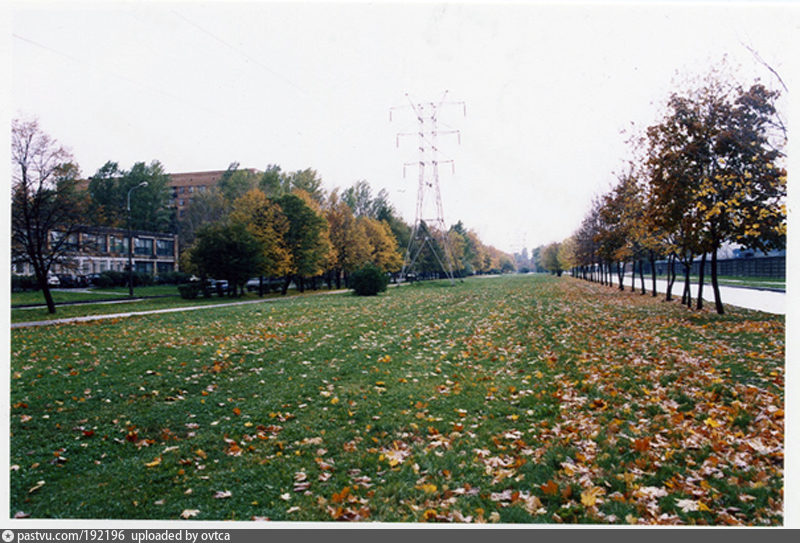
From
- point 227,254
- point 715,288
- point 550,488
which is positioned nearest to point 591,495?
point 550,488

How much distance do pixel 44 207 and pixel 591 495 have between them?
63.1 feet

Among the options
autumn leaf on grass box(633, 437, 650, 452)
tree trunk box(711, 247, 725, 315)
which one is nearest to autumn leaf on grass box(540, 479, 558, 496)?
autumn leaf on grass box(633, 437, 650, 452)

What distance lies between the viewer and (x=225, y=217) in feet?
129

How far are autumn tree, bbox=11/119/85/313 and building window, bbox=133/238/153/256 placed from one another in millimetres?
32613

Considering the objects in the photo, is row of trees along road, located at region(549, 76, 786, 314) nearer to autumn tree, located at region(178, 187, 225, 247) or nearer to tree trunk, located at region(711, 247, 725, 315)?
tree trunk, located at region(711, 247, 725, 315)

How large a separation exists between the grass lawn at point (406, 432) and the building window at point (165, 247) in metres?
46.0

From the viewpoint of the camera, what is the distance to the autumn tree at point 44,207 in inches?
552

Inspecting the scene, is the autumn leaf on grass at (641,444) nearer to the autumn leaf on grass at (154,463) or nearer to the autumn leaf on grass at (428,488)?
the autumn leaf on grass at (428,488)

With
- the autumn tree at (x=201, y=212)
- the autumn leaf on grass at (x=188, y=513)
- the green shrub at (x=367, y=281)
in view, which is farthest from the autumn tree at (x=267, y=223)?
the autumn leaf on grass at (x=188, y=513)

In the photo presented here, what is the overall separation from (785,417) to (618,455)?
1996 mm

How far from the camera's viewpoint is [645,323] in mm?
12172

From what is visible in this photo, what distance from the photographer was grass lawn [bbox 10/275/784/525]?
3584 millimetres
